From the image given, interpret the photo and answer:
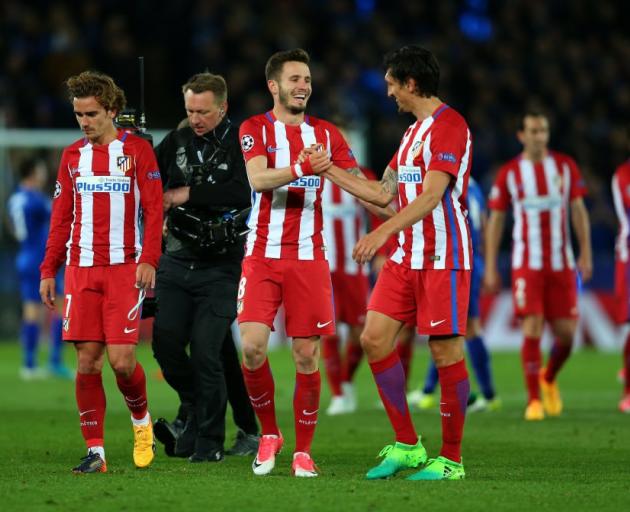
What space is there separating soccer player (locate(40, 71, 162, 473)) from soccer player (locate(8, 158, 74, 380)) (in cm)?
750

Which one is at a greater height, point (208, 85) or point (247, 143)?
point (208, 85)

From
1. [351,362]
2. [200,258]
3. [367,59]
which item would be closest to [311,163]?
[200,258]

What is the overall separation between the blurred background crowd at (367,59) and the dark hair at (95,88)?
1212 cm

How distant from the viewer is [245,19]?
72.1 ft

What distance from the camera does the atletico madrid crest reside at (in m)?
7.33

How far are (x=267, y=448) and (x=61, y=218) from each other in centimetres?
165

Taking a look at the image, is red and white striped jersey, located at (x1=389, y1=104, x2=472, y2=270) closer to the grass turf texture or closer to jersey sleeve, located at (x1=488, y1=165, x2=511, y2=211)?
the grass turf texture

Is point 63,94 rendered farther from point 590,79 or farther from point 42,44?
point 590,79

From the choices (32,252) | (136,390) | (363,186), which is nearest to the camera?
(363,186)

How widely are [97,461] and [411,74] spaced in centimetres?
259

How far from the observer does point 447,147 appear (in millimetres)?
6891

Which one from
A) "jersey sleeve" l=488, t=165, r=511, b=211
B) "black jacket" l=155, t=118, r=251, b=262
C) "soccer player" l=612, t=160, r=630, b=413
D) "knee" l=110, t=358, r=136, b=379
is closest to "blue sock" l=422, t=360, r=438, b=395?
"jersey sleeve" l=488, t=165, r=511, b=211

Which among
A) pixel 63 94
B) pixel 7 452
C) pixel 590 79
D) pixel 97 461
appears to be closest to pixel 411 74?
pixel 97 461

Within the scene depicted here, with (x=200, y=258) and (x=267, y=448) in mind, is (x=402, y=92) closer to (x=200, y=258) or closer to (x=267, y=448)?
(x=200, y=258)
